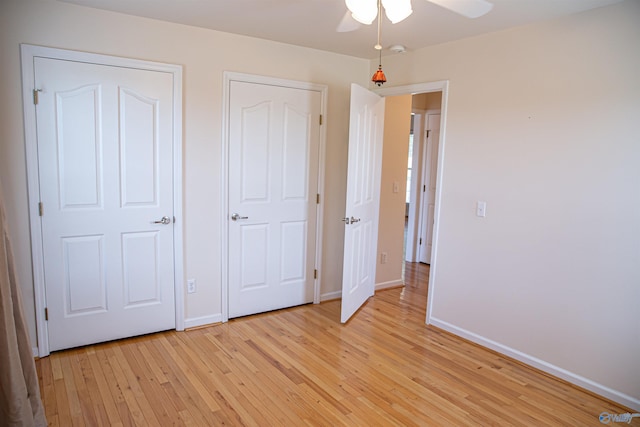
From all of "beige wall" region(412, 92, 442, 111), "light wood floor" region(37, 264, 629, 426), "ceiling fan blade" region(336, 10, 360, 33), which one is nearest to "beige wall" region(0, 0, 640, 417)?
"light wood floor" region(37, 264, 629, 426)

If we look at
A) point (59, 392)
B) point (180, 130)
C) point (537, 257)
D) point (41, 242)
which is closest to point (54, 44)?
point (180, 130)

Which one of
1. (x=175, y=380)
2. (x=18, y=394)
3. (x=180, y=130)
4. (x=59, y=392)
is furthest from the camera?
(x=180, y=130)

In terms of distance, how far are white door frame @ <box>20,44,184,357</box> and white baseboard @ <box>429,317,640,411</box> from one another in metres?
2.31

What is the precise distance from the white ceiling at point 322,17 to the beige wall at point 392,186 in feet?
3.42

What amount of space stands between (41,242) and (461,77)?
3.29m

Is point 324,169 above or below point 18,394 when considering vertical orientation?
above

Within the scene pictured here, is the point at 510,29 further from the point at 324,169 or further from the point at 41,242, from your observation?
the point at 41,242

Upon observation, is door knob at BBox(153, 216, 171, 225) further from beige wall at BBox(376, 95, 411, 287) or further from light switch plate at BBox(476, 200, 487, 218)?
light switch plate at BBox(476, 200, 487, 218)

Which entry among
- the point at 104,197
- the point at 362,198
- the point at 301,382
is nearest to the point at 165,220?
the point at 104,197

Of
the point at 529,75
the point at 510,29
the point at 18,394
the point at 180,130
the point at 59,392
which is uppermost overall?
the point at 510,29

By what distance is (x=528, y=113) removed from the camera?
9.77ft

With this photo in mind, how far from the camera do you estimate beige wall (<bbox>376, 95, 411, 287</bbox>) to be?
4527mm

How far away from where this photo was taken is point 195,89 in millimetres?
3305

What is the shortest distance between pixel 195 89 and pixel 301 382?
228 cm
